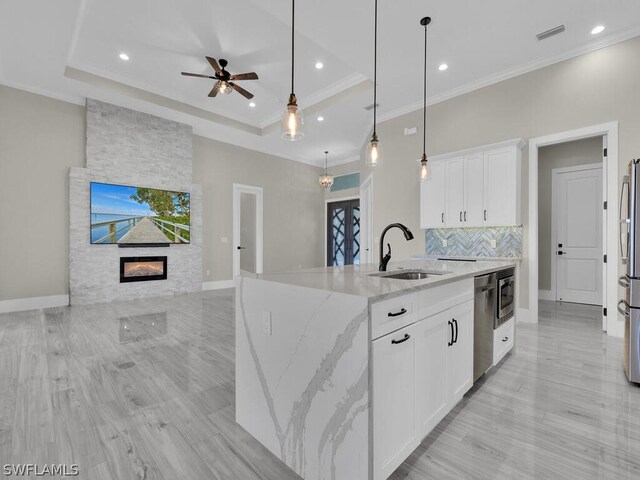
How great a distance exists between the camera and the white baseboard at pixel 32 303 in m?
4.62

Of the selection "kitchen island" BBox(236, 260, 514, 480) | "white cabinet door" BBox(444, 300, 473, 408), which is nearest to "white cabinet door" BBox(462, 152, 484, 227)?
"white cabinet door" BBox(444, 300, 473, 408)

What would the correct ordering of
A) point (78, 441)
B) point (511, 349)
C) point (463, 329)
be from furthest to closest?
point (511, 349) → point (463, 329) → point (78, 441)

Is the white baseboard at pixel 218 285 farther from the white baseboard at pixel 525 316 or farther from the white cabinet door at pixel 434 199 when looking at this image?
the white baseboard at pixel 525 316

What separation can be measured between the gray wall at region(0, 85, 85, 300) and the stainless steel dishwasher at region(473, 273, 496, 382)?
6174 millimetres

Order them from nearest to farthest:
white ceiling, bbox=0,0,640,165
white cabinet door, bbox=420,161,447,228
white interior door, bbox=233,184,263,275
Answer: white ceiling, bbox=0,0,640,165
white cabinet door, bbox=420,161,447,228
white interior door, bbox=233,184,263,275

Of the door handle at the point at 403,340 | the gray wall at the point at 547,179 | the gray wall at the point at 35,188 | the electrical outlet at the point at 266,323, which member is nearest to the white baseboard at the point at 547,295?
the gray wall at the point at 547,179

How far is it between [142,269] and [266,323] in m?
5.19

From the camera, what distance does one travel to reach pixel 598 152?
203 inches

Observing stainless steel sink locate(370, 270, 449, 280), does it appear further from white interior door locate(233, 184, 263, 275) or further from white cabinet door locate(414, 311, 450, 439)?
white interior door locate(233, 184, 263, 275)

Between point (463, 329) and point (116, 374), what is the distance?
2.78m

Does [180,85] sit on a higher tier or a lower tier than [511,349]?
higher

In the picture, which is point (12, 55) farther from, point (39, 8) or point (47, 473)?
point (47, 473)

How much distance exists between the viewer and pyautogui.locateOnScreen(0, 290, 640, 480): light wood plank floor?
5.01 feet

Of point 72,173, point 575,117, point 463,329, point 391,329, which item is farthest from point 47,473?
point 575,117
